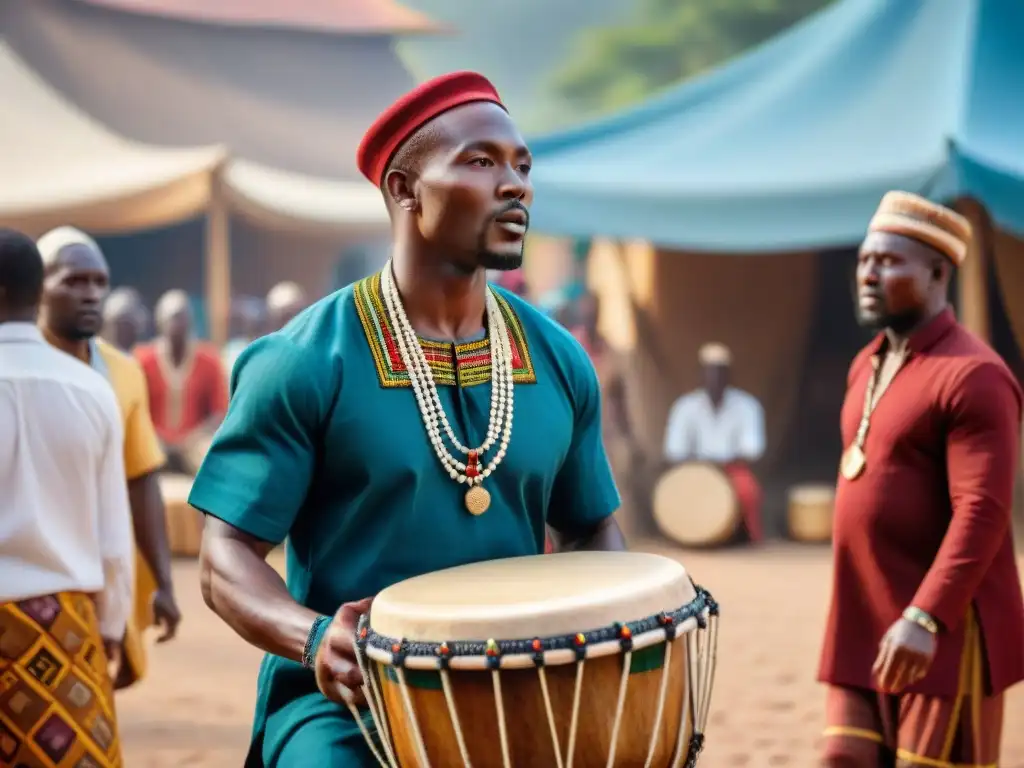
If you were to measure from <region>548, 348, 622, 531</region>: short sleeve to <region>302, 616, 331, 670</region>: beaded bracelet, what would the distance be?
645mm

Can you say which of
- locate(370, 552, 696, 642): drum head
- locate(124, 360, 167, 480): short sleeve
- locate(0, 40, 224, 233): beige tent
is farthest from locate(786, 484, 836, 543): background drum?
locate(370, 552, 696, 642): drum head

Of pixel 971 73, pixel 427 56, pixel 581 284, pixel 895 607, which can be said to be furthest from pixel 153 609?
pixel 427 56

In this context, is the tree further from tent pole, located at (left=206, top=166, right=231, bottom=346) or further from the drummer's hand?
the drummer's hand

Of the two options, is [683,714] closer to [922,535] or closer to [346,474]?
[346,474]

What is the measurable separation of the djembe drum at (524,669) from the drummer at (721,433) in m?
9.27

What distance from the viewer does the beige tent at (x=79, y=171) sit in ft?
55.9

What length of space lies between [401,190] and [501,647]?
33.8 inches

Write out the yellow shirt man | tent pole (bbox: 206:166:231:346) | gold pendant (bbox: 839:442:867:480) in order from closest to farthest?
1. gold pendant (bbox: 839:442:867:480)
2. the yellow shirt man
3. tent pole (bbox: 206:166:231:346)

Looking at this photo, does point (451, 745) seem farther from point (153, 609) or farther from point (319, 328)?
point (153, 609)

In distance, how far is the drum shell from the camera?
2.08 meters

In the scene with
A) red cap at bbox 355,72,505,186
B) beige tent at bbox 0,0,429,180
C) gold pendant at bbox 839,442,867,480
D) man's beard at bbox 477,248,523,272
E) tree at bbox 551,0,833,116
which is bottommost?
gold pendant at bbox 839,442,867,480

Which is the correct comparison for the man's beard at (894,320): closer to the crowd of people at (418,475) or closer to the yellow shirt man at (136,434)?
the crowd of people at (418,475)

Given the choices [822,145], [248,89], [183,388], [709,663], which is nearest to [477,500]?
[709,663]

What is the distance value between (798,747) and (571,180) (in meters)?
5.65
